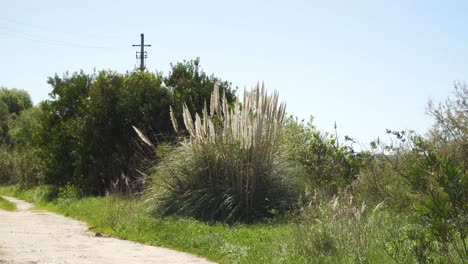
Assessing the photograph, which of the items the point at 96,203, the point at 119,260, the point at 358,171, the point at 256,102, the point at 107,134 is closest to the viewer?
the point at 119,260

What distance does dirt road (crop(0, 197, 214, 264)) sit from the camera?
9.16 meters

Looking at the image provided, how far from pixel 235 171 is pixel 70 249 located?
428 cm

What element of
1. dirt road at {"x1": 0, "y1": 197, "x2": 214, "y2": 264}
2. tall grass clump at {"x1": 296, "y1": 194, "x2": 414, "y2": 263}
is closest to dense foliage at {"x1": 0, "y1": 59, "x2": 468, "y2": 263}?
tall grass clump at {"x1": 296, "y1": 194, "x2": 414, "y2": 263}

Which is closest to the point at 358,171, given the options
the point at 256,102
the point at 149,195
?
the point at 256,102

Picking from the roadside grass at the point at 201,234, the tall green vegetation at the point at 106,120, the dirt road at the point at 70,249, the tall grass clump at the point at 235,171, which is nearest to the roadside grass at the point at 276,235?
the roadside grass at the point at 201,234

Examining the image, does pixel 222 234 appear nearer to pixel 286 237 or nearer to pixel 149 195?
pixel 286 237

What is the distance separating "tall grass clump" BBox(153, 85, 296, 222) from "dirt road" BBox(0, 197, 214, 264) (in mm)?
2002

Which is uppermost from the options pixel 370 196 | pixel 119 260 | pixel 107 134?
pixel 107 134

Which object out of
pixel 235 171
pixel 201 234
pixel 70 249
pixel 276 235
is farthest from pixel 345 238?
pixel 235 171

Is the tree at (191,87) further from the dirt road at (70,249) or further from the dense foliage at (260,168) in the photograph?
the dirt road at (70,249)

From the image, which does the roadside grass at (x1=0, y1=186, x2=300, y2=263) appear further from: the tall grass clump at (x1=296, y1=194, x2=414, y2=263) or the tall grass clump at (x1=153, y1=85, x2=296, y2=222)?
the tall grass clump at (x1=153, y1=85, x2=296, y2=222)

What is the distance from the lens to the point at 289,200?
43.4 feet

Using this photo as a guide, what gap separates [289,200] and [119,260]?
16.6ft

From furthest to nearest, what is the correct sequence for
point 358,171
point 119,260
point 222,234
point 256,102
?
point 358,171 < point 256,102 < point 222,234 < point 119,260
